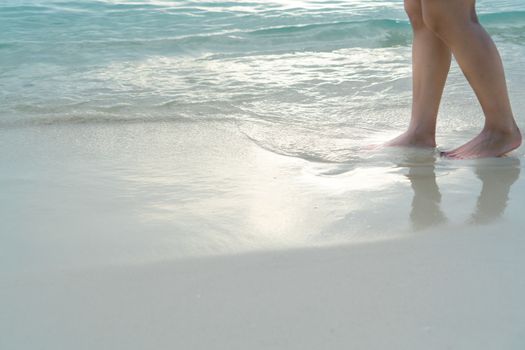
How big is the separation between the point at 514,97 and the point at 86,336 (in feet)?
8.29

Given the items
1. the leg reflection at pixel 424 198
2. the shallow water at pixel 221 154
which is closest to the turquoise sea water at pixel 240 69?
the shallow water at pixel 221 154

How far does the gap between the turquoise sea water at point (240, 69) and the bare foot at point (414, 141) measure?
15cm

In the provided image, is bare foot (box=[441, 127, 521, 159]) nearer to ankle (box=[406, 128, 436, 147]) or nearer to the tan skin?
the tan skin

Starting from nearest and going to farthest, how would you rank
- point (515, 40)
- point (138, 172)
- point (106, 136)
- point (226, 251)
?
point (226, 251)
point (138, 172)
point (106, 136)
point (515, 40)

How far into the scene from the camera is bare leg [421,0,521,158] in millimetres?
2068

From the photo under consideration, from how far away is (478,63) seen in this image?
2090 millimetres

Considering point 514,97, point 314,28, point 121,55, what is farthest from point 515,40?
point 121,55

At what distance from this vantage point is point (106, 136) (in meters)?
2.50

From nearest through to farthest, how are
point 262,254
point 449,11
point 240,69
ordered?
point 262,254
point 449,11
point 240,69

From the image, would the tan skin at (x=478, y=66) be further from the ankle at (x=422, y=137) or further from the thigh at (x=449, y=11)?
the ankle at (x=422, y=137)

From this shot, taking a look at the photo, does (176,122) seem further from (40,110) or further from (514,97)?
(514,97)

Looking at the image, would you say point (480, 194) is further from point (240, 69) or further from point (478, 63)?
point (240, 69)

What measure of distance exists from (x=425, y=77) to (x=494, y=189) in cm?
71

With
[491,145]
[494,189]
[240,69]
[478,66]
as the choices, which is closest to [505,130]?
[491,145]
